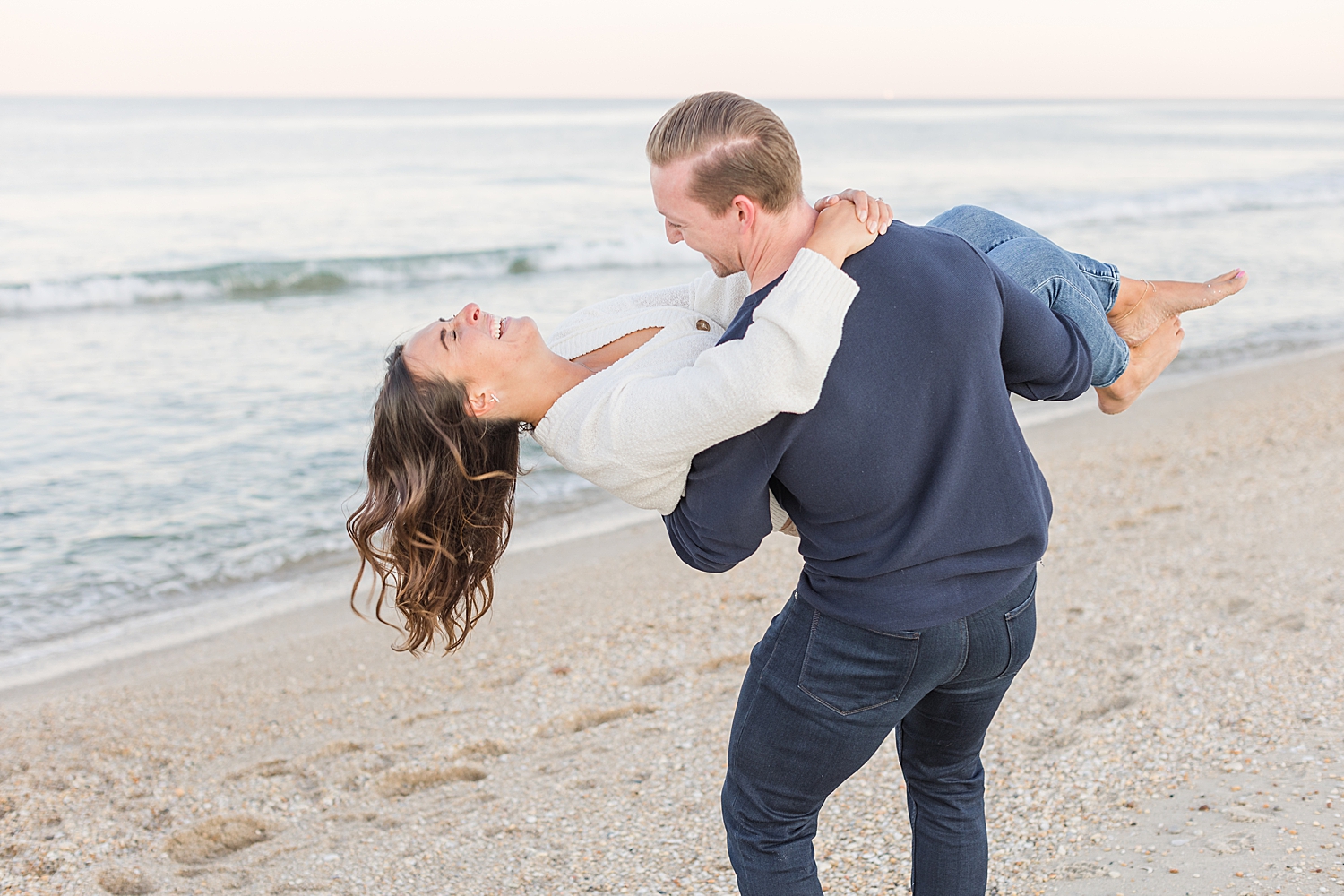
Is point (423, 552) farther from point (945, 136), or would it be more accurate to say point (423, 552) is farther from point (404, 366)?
point (945, 136)

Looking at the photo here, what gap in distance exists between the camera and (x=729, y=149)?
175cm

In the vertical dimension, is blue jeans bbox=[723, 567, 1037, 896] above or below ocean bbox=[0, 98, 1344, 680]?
above

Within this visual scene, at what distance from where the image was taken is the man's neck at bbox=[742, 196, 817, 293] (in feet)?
6.07

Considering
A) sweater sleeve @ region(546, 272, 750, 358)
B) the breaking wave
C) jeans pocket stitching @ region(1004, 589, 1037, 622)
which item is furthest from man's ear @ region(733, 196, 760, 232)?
the breaking wave

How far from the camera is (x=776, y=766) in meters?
1.94

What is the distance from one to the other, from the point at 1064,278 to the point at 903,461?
3.06 ft

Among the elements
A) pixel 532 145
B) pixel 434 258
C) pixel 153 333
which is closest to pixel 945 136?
pixel 532 145

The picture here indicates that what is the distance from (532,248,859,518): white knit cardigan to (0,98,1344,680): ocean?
281 cm

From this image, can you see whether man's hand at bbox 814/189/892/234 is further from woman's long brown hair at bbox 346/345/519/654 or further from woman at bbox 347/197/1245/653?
woman's long brown hair at bbox 346/345/519/654

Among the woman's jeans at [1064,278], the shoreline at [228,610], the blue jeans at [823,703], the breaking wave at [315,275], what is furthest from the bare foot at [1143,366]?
the breaking wave at [315,275]

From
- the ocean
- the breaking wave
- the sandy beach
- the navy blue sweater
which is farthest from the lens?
the breaking wave

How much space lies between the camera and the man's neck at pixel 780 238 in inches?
72.8

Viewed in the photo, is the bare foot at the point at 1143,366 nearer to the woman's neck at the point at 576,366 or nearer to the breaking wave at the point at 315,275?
the woman's neck at the point at 576,366

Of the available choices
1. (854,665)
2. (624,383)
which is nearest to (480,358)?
(624,383)
